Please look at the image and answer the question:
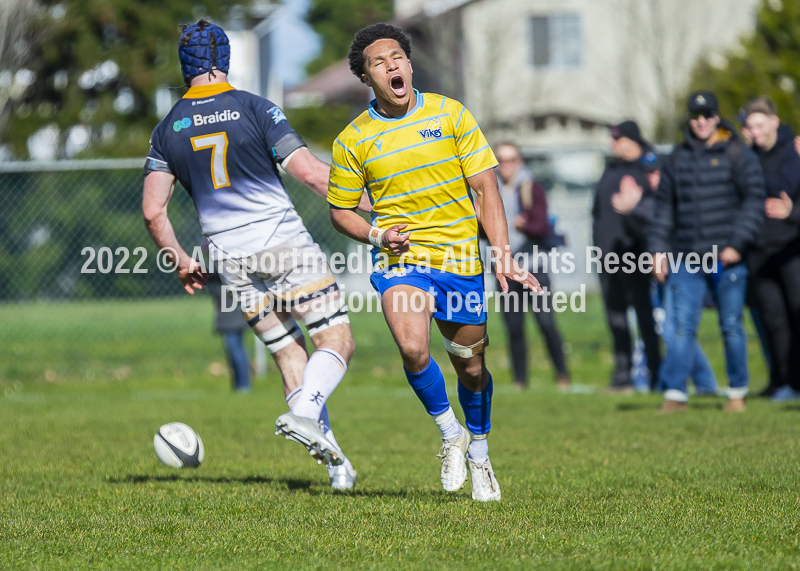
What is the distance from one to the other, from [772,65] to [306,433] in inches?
658

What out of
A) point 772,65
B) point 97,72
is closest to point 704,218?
point 772,65

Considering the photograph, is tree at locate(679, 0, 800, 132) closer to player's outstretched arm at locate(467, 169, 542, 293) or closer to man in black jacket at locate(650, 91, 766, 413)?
man in black jacket at locate(650, 91, 766, 413)

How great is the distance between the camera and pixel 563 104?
30.5m

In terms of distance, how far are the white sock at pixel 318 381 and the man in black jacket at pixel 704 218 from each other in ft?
13.1

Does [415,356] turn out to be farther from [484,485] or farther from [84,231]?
[84,231]

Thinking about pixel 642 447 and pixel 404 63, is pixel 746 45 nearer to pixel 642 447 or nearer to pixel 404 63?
pixel 642 447

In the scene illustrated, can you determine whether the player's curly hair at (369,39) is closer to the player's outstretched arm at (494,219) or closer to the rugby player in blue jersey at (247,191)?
the rugby player in blue jersey at (247,191)

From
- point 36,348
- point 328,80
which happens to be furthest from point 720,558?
point 328,80

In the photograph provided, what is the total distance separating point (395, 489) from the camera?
5480 mm

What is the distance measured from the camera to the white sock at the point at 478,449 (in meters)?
5.06

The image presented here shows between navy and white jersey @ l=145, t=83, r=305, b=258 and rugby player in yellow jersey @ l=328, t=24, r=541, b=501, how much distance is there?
0.50 metres

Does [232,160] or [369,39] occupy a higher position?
[369,39]

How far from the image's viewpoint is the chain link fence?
13008 millimetres

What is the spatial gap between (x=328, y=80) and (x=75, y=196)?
36345mm
